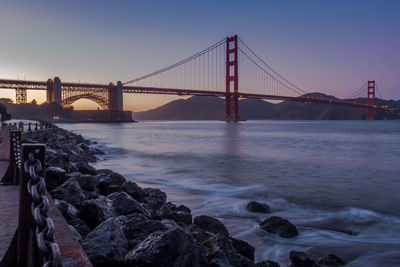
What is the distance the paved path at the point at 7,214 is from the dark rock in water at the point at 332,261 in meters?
3.14

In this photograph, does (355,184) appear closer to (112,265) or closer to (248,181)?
(248,181)

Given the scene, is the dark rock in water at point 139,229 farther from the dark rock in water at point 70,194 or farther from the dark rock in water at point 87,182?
the dark rock in water at point 87,182

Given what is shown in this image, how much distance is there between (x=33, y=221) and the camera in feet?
5.05

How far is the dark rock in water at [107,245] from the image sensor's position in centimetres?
233

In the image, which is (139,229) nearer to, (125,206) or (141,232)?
(141,232)

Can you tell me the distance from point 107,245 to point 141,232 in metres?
0.55

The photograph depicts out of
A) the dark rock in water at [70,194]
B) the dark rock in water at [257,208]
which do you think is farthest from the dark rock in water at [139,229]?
the dark rock in water at [257,208]

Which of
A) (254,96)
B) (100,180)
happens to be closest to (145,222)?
(100,180)

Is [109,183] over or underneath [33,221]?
underneath

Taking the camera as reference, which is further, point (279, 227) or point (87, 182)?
point (87, 182)

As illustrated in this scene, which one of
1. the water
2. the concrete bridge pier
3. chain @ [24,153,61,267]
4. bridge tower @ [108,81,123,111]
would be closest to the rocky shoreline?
the water

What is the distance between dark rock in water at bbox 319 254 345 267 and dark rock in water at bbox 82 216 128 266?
2.34 metres

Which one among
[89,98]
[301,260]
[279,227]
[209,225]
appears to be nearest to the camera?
[301,260]

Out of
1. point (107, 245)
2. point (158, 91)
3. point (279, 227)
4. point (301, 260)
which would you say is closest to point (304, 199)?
point (279, 227)
